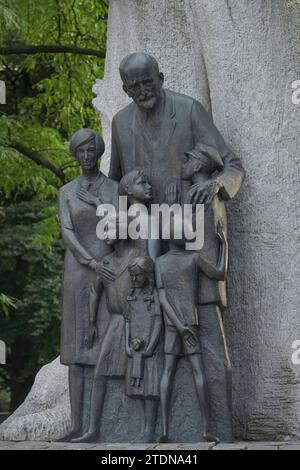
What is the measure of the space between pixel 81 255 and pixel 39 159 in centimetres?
668

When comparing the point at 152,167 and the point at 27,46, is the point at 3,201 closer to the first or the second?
the point at 27,46

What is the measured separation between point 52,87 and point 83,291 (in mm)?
7306

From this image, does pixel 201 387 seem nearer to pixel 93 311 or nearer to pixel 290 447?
pixel 290 447

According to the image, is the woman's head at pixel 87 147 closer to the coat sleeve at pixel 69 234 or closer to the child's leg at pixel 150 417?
the coat sleeve at pixel 69 234

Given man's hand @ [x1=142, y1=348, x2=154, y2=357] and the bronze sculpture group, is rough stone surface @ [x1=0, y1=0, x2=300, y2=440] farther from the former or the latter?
man's hand @ [x1=142, y1=348, x2=154, y2=357]

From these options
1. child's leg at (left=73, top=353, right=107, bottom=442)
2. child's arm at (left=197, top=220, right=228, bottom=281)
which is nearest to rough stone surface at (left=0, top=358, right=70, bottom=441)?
child's leg at (left=73, top=353, right=107, bottom=442)

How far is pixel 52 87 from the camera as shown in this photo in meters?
15.8

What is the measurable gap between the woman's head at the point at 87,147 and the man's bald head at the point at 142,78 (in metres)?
0.42

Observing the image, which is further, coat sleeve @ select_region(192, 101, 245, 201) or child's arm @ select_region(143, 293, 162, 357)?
coat sleeve @ select_region(192, 101, 245, 201)

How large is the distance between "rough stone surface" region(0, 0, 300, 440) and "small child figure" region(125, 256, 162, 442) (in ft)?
1.01

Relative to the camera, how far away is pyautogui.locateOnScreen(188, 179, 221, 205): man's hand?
845 cm

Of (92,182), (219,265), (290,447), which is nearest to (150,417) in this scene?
(290,447)

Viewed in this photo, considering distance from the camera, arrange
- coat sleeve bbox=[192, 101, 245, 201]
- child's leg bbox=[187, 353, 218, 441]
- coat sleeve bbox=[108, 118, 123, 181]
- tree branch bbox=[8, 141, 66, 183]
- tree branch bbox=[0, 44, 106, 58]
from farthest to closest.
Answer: tree branch bbox=[8, 141, 66, 183], tree branch bbox=[0, 44, 106, 58], coat sleeve bbox=[108, 118, 123, 181], coat sleeve bbox=[192, 101, 245, 201], child's leg bbox=[187, 353, 218, 441]

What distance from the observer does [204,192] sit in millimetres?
8453
